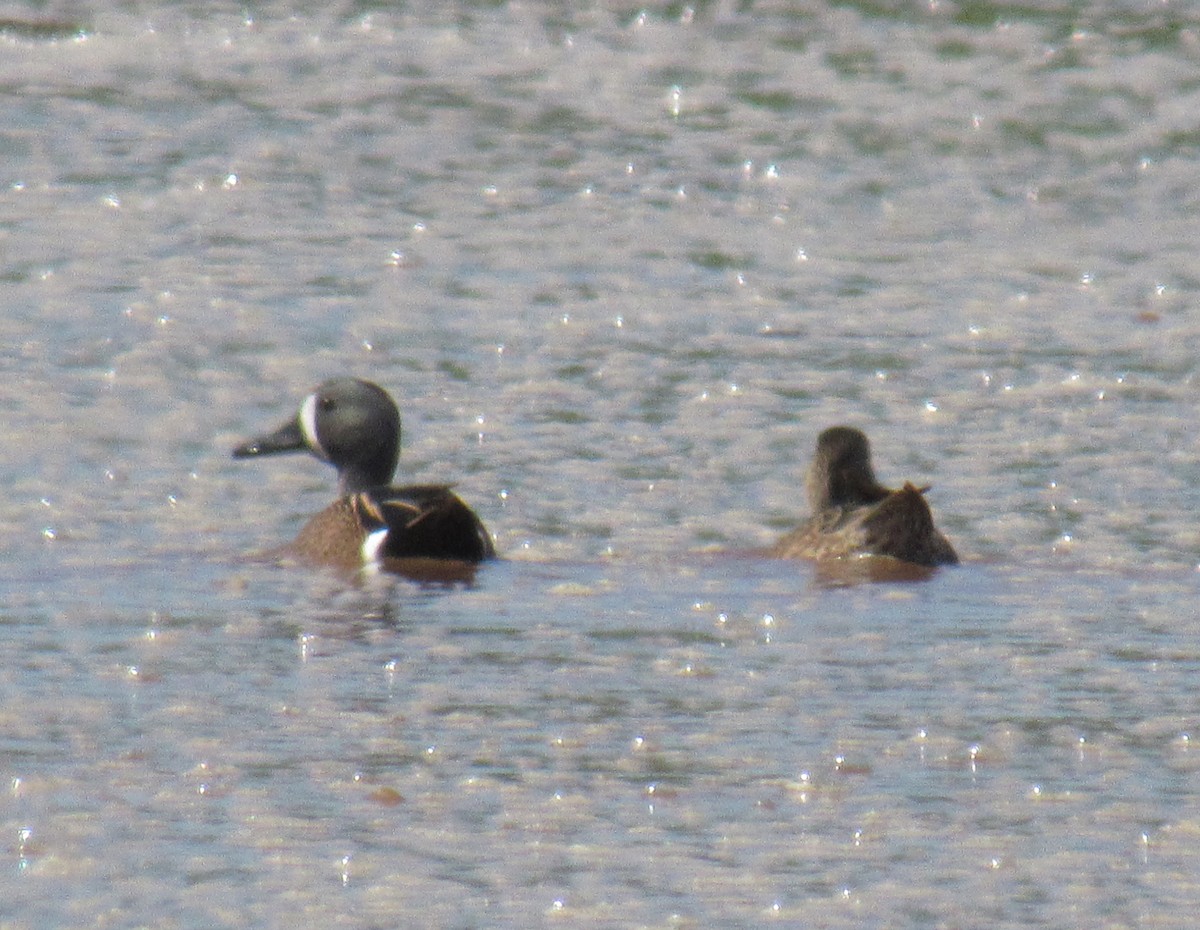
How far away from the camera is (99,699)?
7039 mm

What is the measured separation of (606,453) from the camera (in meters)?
10.9

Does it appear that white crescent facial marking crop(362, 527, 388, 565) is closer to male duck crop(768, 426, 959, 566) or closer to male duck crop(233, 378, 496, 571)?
male duck crop(233, 378, 496, 571)

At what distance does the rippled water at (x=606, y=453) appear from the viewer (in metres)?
5.87

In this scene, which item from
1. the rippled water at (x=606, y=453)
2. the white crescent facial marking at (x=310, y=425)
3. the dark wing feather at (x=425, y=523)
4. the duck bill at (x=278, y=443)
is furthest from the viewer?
the white crescent facial marking at (x=310, y=425)

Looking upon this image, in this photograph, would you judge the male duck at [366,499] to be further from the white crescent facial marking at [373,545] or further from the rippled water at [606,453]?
the rippled water at [606,453]

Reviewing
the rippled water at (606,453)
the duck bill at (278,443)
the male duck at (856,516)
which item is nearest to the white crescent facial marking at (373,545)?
the rippled water at (606,453)

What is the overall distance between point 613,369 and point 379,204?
11.9 ft

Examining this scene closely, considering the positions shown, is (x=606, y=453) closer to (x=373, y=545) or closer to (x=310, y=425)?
(x=310, y=425)

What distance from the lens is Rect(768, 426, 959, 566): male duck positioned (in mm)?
9539

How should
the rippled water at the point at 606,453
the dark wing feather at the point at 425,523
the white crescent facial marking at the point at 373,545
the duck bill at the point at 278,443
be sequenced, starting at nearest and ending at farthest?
1. the rippled water at the point at 606,453
2. the dark wing feather at the point at 425,523
3. the white crescent facial marking at the point at 373,545
4. the duck bill at the point at 278,443

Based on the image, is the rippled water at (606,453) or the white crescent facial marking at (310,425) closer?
the rippled water at (606,453)

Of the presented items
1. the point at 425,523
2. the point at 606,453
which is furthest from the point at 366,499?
the point at 606,453

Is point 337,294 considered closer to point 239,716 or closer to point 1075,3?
point 239,716

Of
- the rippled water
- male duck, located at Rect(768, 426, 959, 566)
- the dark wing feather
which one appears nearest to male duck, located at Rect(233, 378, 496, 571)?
the dark wing feather
